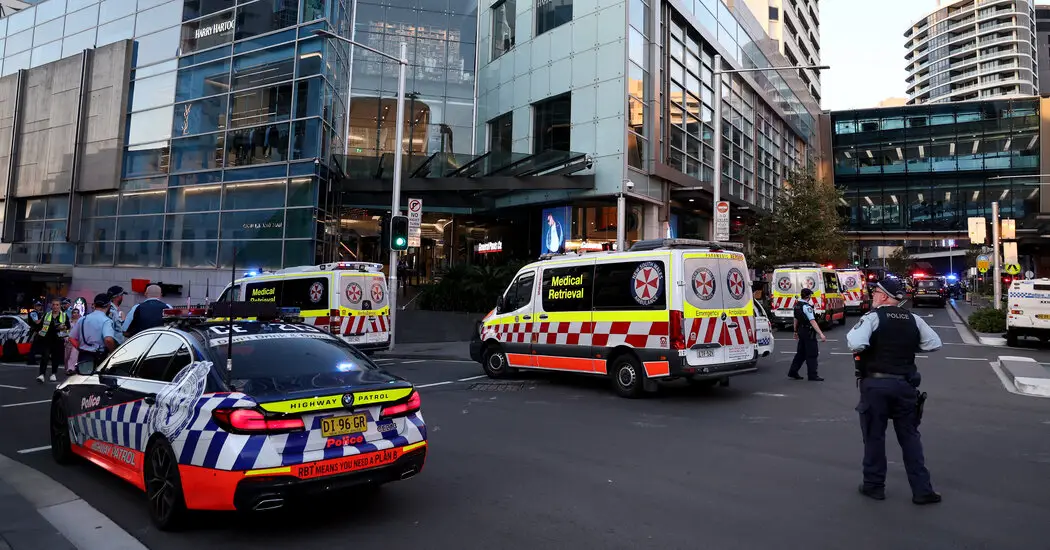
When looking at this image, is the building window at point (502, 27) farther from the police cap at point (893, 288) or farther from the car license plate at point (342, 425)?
the car license plate at point (342, 425)

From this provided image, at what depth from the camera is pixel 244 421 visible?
4.02m

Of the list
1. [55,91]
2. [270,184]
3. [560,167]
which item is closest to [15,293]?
[55,91]

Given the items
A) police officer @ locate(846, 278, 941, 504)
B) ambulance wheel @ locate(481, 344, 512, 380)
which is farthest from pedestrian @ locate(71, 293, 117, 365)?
police officer @ locate(846, 278, 941, 504)

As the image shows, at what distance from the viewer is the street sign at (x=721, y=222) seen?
66.0 feet

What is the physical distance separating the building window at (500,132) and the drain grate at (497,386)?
17993mm

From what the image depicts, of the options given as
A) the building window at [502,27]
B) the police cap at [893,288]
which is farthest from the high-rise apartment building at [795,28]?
the police cap at [893,288]

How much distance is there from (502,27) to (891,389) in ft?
90.1

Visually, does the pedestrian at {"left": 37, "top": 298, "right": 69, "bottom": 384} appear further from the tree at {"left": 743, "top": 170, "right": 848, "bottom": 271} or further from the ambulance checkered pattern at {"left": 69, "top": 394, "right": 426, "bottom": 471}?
the tree at {"left": 743, "top": 170, "right": 848, "bottom": 271}

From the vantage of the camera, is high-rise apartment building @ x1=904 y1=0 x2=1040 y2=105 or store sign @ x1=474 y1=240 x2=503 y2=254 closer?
store sign @ x1=474 y1=240 x2=503 y2=254

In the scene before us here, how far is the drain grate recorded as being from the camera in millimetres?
10609

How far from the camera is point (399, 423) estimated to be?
183 inches

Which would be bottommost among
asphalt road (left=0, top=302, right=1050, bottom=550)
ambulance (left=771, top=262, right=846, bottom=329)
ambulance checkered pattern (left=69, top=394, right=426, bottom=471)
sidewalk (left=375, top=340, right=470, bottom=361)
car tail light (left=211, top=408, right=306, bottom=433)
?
asphalt road (left=0, top=302, right=1050, bottom=550)

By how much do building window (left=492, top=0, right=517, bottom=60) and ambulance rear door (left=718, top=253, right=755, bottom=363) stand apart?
21.3 meters

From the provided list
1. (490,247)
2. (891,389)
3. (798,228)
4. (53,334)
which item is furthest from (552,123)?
(891,389)
